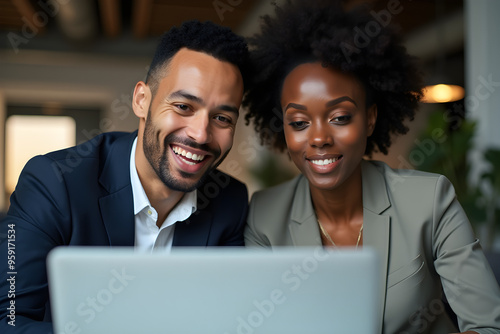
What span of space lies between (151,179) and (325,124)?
0.65 meters

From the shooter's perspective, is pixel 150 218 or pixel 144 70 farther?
pixel 144 70

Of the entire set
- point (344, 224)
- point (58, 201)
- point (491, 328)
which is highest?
point (58, 201)

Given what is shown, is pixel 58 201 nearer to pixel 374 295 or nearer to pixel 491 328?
pixel 374 295

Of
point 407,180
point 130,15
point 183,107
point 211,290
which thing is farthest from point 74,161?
point 130,15

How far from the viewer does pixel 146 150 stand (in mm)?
1676

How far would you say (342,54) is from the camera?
164 centimetres

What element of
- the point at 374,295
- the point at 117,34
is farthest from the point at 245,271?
the point at 117,34

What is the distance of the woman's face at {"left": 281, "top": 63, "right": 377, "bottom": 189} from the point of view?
1599mm

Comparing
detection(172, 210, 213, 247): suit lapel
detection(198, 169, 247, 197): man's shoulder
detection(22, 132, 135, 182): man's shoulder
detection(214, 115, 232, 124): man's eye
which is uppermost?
detection(214, 115, 232, 124): man's eye

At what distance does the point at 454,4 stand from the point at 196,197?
16.4 ft

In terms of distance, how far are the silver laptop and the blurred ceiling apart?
4763mm

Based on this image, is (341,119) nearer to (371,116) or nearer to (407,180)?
(371,116)

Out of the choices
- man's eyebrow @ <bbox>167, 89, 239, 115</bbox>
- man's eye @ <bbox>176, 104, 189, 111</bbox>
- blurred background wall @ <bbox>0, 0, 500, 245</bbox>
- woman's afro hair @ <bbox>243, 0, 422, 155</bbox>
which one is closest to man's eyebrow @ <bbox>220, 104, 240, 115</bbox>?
man's eyebrow @ <bbox>167, 89, 239, 115</bbox>

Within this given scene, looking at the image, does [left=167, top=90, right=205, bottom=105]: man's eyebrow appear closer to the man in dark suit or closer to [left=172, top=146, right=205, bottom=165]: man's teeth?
the man in dark suit
